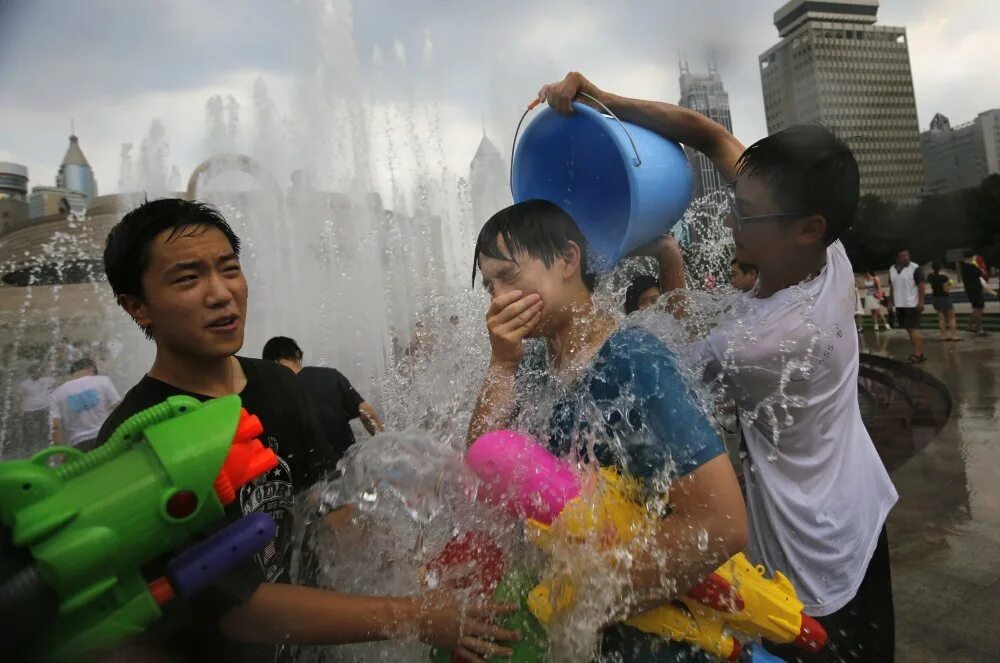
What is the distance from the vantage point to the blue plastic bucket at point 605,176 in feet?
5.66

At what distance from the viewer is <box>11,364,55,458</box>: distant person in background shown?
613 cm

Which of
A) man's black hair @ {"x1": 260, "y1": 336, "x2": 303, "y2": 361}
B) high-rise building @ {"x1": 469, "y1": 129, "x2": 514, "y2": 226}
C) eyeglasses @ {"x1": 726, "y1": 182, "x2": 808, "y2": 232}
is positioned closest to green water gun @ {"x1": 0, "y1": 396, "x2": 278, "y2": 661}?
eyeglasses @ {"x1": 726, "y1": 182, "x2": 808, "y2": 232}

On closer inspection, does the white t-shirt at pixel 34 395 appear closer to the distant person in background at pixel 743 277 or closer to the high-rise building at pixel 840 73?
the distant person in background at pixel 743 277

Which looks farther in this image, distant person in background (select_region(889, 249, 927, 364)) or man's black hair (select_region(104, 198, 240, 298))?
distant person in background (select_region(889, 249, 927, 364))

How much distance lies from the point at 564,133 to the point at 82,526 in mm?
1707

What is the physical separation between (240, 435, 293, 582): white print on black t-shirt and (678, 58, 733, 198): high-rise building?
1599mm

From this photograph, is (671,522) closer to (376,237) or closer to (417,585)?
(417,585)

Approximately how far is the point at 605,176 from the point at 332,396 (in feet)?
8.39

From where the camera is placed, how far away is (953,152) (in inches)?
192

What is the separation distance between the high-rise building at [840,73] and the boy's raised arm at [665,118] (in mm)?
188

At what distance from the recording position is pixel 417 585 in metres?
1.37

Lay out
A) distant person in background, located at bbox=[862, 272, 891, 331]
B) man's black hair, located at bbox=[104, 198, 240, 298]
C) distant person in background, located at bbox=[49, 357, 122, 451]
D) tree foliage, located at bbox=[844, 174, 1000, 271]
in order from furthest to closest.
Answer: distant person in background, located at bbox=[862, 272, 891, 331], distant person in background, located at bbox=[49, 357, 122, 451], tree foliage, located at bbox=[844, 174, 1000, 271], man's black hair, located at bbox=[104, 198, 240, 298]

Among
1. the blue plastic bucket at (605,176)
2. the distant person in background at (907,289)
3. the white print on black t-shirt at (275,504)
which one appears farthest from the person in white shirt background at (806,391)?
the distant person in background at (907,289)

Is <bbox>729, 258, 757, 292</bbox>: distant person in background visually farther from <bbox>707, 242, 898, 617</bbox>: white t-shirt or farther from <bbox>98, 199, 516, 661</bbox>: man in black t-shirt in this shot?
<bbox>98, 199, 516, 661</bbox>: man in black t-shirt
